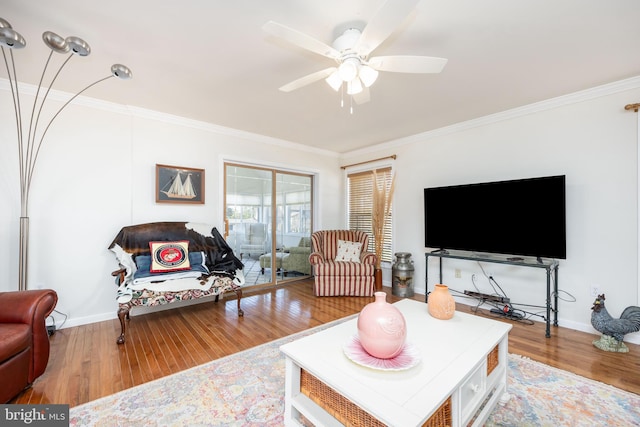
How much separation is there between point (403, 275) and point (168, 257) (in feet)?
10.3

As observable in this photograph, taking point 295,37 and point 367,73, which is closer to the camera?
point 295,37

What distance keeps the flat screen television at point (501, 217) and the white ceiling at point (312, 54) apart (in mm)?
971

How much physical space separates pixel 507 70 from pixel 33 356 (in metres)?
4.18

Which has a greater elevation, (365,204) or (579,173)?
(579,173)

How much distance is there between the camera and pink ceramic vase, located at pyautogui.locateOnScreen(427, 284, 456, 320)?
179 centimetres

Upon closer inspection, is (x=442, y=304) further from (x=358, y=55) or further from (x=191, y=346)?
(x=191, y=346)

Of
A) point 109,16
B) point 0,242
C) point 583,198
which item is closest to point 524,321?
point 583,198

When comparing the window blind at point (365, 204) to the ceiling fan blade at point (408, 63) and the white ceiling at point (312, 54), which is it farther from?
the ceiling fan blade at point (408, 63)

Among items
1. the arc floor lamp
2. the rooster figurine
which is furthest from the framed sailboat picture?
the rooster figurine

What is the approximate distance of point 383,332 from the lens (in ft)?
4.11

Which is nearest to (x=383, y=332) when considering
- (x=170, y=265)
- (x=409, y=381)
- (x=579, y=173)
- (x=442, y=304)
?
(x=409, y=381)

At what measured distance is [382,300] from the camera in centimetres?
137

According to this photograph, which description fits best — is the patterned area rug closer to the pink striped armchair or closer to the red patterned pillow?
the red patterned pillow

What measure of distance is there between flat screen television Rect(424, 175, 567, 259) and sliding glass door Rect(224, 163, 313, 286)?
7.32ft
